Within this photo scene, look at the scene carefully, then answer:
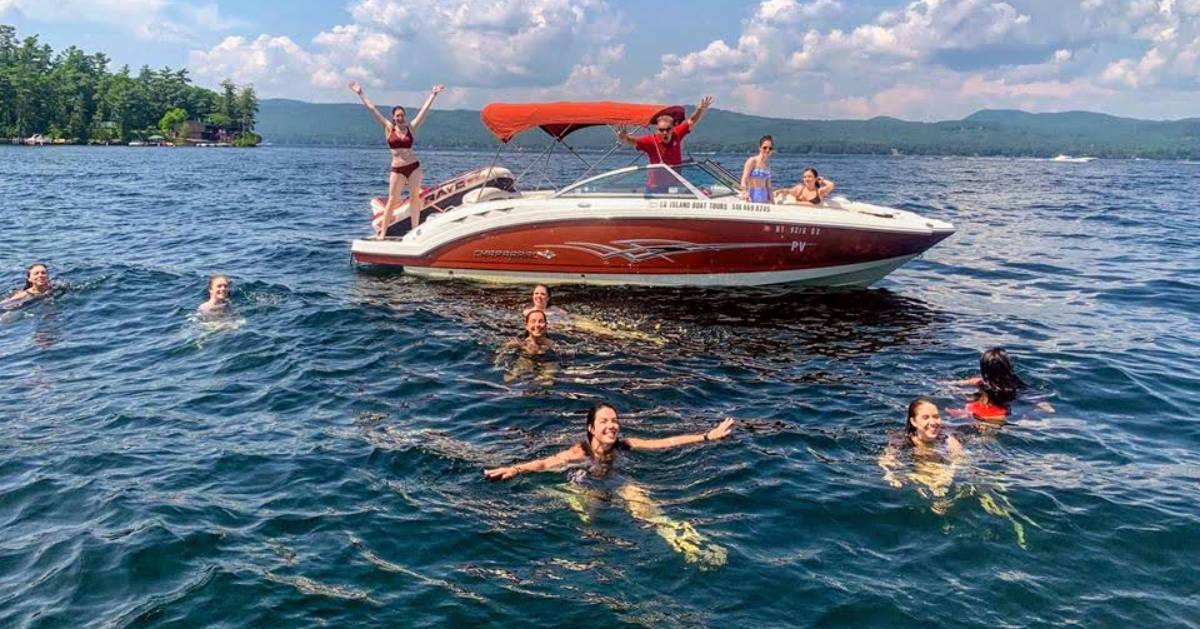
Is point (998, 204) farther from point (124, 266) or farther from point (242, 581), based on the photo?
point (242, 581)

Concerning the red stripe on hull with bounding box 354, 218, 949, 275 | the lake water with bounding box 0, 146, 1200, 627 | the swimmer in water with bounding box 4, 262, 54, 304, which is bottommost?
the lake water with bounding box 0, 146, 1200, 627

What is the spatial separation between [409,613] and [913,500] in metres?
4.07

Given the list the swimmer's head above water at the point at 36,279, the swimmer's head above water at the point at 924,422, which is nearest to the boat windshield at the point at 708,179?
the swimmer's head above water at the point at 924,422

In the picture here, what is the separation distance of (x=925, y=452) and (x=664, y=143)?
7823mm

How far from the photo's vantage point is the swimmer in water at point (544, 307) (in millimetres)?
11422

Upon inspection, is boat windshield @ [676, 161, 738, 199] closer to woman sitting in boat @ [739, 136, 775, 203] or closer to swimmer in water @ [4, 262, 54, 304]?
woman sitting in boat @ [739, 136, 775, 203]

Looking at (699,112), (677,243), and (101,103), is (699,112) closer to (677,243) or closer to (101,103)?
(677,243)

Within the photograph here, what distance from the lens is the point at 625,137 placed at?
14211 millimetres

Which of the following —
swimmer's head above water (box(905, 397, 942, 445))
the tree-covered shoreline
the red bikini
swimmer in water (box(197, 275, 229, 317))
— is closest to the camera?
swimmer's head above water (box(905, 397, 942, 445))

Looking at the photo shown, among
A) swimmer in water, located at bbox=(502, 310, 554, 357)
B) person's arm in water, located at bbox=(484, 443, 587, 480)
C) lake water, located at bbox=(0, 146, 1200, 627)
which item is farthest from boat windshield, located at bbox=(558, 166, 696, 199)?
person's arm in water, located at bbox=(484, 443, 587, 480)

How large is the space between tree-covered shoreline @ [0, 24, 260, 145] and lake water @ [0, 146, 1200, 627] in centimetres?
12000

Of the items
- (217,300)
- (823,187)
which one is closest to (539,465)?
(217,300)

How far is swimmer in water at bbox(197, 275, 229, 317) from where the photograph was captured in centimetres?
1266

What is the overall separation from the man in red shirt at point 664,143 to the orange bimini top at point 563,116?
22 cm
